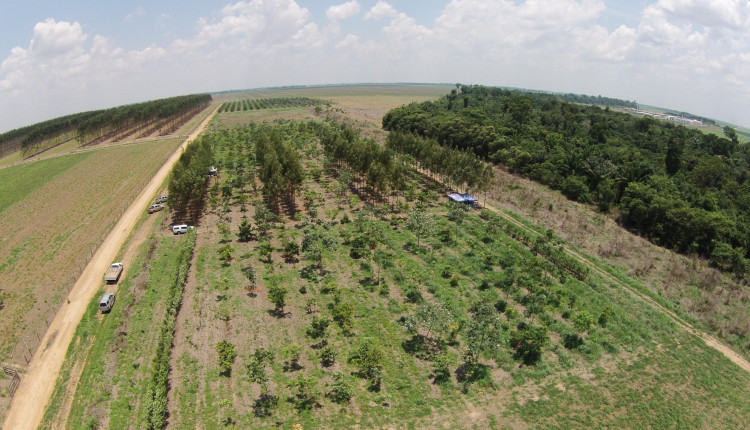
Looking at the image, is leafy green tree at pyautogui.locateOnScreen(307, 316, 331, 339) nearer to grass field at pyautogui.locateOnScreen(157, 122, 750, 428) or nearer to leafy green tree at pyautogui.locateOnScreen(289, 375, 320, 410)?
grass field at pyautogui.locateOnScreen(157, 122, 750, 428)

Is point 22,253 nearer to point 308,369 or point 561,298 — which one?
point 308,369

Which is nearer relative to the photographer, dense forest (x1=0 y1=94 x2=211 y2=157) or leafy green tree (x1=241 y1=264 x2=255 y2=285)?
leafy green tree (x1=241 y1=264 x2=255 y2=285)

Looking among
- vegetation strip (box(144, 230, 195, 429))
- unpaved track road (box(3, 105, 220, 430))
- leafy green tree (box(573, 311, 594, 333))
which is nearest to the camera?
vegetation strip (box(144, 230, 195, 429))

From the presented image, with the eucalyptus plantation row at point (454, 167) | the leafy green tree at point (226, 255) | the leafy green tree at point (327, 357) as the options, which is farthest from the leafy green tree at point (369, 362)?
the eucalyptus plantation row at point (454, 167)

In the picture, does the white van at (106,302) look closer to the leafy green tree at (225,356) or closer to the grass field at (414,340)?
the grass field at (414,340)

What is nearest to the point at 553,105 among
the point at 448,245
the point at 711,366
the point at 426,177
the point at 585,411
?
the point at 426,177

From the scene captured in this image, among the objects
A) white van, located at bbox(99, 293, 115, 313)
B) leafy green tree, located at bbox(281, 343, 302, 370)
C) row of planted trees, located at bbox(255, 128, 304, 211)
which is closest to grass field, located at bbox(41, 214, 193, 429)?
white van, located at bbox(99, 293, 115, 313)
